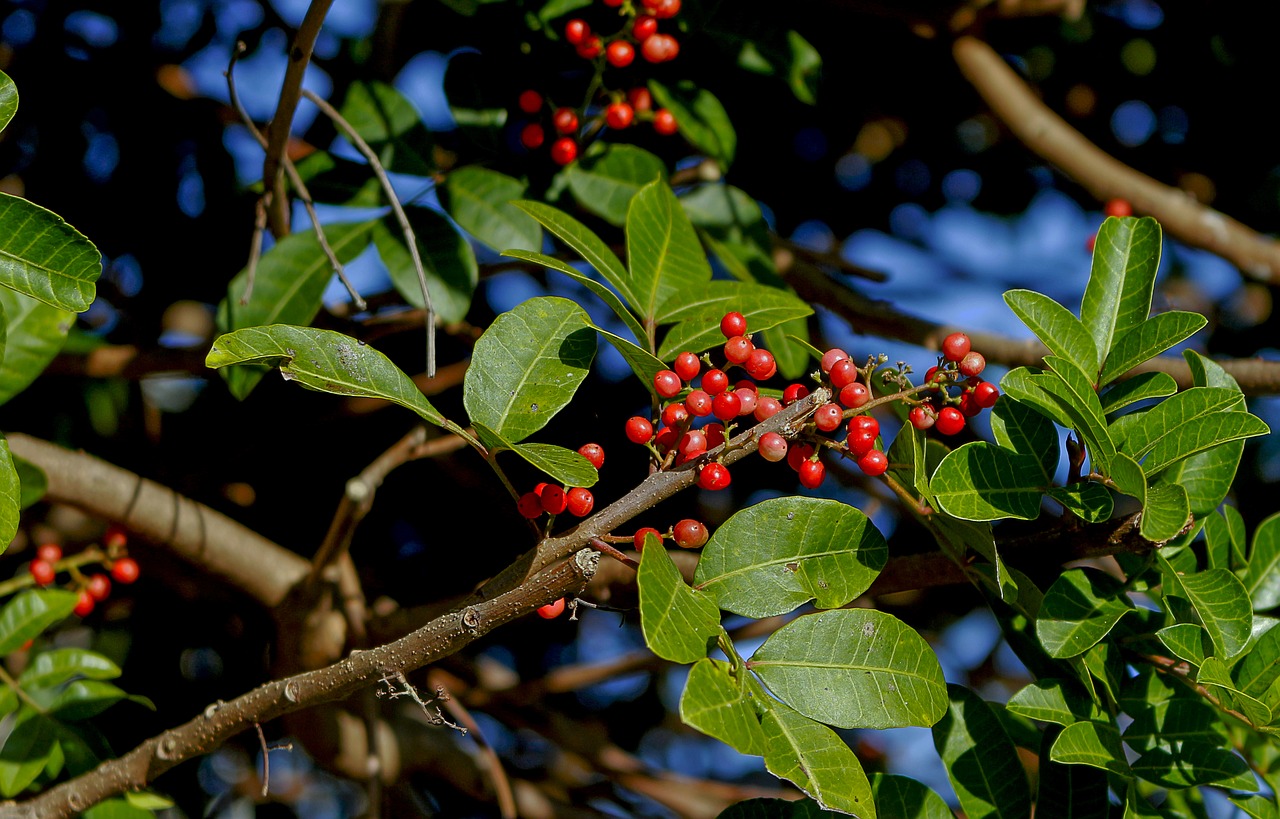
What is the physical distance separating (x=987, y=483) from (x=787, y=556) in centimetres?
21

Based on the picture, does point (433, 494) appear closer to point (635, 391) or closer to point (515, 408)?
point (635, 391)

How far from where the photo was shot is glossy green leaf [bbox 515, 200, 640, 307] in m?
1.11

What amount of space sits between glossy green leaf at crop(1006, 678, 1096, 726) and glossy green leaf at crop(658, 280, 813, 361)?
1.53 feet

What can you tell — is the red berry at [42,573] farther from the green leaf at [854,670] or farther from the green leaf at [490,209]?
the green leaf at [854,670]

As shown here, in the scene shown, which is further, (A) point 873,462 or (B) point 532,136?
(B) point 532,136

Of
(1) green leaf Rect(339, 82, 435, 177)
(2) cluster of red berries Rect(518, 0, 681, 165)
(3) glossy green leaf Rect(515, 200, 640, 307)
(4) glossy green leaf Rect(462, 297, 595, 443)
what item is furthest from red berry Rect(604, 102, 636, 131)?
(4) glossy green leaf Rect(462, 297, 595, 443)

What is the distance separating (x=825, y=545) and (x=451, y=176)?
3.09ft

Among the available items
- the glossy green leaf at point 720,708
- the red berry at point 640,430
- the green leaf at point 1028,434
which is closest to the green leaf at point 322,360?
the red berry at point 640,430

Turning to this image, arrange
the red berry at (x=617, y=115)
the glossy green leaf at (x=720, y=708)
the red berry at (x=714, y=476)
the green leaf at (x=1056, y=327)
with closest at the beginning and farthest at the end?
the glossy green leaf at (x=720, y=708) → the red berry at (x=714, y=476) → the green leaf at (x=1056, y=327) → the red berry at (x=617, y=115)

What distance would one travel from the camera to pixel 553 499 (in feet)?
3.19

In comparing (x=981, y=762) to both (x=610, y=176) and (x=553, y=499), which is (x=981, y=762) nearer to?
(x=553, y=499)

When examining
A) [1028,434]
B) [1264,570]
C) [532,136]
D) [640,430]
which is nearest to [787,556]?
[640,430]

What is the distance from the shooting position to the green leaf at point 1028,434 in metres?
1.01

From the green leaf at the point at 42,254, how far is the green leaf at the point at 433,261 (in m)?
0.61
